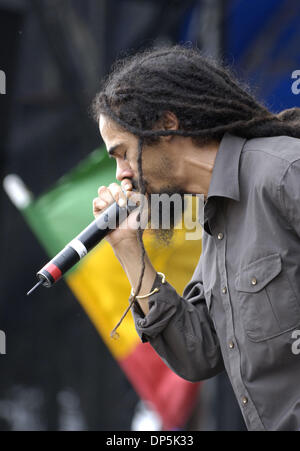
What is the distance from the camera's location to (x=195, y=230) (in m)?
3.80

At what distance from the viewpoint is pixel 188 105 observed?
7.61 feet

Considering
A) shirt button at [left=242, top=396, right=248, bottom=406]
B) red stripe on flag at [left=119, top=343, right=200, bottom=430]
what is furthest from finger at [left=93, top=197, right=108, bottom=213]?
red stripe on flag at [left=119, top=343, right=200, bottom=430]

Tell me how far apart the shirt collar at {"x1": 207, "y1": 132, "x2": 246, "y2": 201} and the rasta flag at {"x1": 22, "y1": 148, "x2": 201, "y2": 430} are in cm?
203

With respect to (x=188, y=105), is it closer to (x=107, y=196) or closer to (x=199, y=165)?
(x=199, y=165)

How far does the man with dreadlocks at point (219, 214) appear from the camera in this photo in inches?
80.4

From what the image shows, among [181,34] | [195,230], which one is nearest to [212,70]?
[195,230]

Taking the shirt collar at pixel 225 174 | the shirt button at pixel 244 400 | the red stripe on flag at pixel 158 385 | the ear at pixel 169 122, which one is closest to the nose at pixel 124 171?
the ear at pixel 169 122

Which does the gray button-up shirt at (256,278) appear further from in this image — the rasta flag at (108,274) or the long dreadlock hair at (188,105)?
the rasta flag at (108,274)

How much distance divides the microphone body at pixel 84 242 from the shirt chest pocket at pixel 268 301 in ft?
1.63

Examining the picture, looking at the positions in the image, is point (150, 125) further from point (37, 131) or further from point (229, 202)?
point (37, 131)

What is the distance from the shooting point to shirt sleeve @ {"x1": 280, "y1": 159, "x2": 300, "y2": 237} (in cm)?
197

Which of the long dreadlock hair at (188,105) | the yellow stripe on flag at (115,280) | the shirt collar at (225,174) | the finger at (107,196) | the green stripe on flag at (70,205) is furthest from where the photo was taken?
the green stripe on flag at (70,205)

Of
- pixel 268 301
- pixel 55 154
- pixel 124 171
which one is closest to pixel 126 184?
pixel 124 171

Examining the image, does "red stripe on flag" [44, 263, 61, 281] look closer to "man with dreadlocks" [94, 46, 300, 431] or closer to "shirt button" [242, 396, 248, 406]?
"man with dreadlocks" [94, 46, 300, 431]
